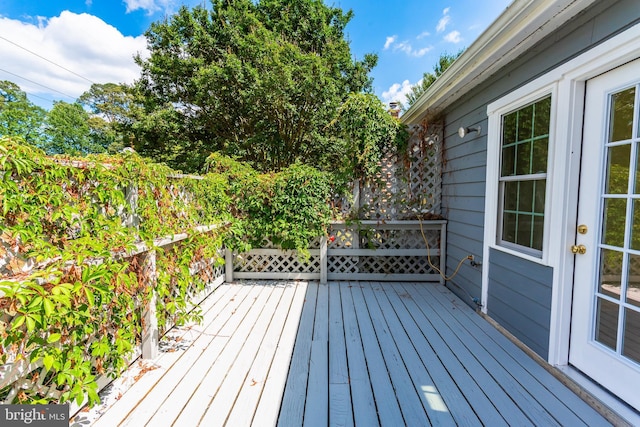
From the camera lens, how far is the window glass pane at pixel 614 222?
5.33ft

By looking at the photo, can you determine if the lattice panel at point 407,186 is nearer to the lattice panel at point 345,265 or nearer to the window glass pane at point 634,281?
the lattice panel at point 345,265

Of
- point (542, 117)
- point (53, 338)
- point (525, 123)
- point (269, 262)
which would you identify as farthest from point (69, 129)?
point (542, 117)

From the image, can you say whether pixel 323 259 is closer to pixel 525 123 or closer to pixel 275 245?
pixel 275 245

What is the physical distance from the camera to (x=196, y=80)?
791 cm

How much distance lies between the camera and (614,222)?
1.68 metres

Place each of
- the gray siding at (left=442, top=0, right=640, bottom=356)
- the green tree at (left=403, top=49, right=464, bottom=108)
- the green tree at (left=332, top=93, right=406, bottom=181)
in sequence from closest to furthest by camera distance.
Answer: the gray siding at (left=442, top=0, right=640, bottom=356), the green tree at (left=332, top=93, right=406, bottom=181), the green tree at (left=403, top=49, right=464, bottom=108)

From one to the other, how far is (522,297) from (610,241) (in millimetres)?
821

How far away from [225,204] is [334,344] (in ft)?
7.20

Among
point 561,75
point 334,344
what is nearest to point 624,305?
point 561,75

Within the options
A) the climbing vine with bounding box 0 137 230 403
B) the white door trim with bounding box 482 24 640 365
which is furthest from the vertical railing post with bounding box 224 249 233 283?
the white door trim with bounding box 482 24 640 365

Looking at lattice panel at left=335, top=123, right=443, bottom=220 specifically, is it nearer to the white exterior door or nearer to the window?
the window

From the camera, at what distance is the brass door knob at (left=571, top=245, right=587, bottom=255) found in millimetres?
1842

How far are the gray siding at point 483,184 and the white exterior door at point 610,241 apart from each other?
23 centimetres

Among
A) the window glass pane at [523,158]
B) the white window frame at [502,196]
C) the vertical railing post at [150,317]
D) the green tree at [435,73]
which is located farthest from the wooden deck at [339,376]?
the green tree at [435,73]
